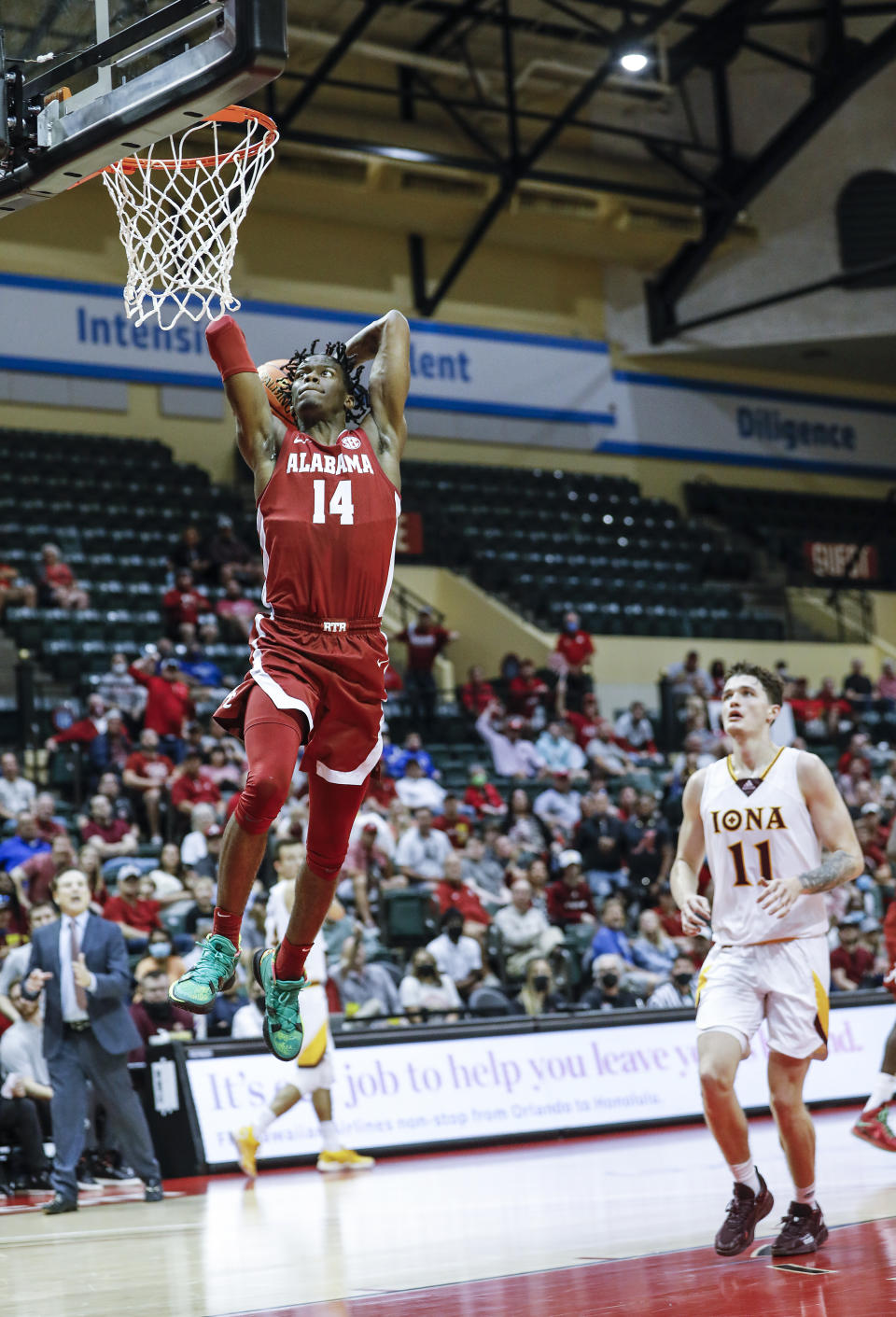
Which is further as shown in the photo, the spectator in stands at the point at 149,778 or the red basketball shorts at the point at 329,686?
the spectator in stands at the point at 149,778

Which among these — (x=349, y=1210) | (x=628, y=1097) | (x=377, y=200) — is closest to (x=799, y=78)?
(x=377, y=200)

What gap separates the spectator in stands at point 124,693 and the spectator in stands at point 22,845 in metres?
3.09

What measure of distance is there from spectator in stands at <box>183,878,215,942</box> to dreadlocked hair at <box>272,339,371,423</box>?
7236 millimetres

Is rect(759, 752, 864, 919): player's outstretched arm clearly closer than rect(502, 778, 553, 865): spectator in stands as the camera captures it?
Yes

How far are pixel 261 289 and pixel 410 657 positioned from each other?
727 cm

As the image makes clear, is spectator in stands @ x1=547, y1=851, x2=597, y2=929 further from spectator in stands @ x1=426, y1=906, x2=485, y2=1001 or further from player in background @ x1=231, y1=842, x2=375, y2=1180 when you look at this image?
player in background @ x1=231, y1=842, x2=375, y2=1180

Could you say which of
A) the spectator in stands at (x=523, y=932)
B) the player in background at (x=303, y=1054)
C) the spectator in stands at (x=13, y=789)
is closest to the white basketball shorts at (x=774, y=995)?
the player in background at (x=303, y=1054)

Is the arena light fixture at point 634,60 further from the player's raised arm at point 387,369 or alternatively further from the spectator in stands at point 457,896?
the player's raised arm at point 387,369

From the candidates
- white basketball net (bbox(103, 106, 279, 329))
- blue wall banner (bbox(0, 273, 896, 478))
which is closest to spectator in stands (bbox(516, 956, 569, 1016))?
white basketball net (bbox(103, 106, 279, 329))

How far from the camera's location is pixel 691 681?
72.4ft

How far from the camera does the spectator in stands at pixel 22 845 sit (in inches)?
525

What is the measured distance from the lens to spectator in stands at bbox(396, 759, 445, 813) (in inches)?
664

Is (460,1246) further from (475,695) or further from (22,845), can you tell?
(475,695)

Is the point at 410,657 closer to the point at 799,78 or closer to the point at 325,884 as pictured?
the point at 799,78
